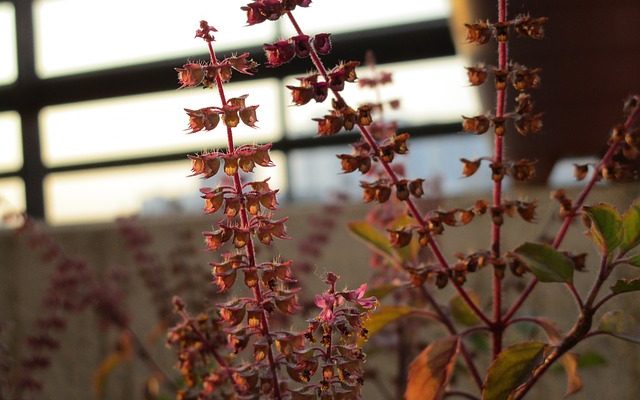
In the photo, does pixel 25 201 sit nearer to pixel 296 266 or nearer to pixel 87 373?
pixel 87 373

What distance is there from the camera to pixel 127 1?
2.41 m

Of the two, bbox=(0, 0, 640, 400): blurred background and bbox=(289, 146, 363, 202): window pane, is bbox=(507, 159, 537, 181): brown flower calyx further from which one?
bbox=(289, 146, 363, 202): window pane

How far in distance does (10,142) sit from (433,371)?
2.52m

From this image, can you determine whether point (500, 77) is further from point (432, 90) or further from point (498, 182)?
point (432, 90)

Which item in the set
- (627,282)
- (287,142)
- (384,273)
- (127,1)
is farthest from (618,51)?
(127,1)

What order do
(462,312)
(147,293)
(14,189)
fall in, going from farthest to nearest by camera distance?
(14,189) < (147,293) < (462,312)

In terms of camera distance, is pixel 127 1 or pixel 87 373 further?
pixel 127 1

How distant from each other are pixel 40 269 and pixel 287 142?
1.08m

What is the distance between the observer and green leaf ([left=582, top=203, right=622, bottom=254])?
0.42 m

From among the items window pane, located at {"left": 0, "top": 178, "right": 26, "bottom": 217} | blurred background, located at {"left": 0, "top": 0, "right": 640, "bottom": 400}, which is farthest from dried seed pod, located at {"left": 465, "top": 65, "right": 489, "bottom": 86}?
window pane, located at {"left": 0, "top": 178, "right": 26, "bottom": 217}

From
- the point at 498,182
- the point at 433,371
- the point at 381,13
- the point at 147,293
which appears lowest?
the point at 147,293

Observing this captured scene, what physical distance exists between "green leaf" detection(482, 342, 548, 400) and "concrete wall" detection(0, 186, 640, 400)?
614 mm

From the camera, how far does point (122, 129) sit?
254cm

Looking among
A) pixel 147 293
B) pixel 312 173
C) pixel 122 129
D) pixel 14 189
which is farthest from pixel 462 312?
pixel 14 189
